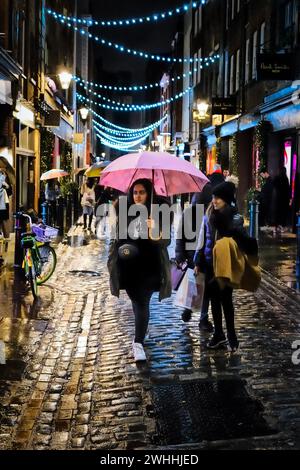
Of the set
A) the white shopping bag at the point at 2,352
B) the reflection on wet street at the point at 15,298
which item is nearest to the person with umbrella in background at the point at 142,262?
the white shopping bag at the point at 2,352

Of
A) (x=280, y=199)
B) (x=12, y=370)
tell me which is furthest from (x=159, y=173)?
(x=280, y=199)

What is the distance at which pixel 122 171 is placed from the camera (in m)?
7.91

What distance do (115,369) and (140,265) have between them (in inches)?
42.0

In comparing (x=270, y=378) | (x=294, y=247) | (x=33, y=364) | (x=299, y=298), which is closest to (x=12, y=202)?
(x=294, y=247)

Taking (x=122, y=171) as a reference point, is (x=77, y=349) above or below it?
below

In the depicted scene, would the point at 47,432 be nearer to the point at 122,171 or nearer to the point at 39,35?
the point at 122,171

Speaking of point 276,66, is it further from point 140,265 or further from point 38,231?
point 140,265

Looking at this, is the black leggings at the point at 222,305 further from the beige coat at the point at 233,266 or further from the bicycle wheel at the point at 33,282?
the bicycle wheel at the point at 33,282

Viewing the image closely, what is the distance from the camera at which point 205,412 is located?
5199 millimetres

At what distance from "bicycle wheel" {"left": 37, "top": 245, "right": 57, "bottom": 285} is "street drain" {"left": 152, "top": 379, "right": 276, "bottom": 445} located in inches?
223

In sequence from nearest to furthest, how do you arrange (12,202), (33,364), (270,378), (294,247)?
(270,378)
(33,364)
(294,247)
(12,202)

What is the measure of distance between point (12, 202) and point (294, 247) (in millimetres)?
8134

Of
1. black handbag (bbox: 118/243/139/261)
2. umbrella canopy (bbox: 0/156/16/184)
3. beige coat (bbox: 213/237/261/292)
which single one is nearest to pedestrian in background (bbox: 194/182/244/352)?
beige coat (bbox: 213/237/261/292)

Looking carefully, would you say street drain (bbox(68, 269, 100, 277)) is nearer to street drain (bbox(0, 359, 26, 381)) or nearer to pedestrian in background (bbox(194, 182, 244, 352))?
pedestrian in background (bbox(194, 182, 244, 352))
